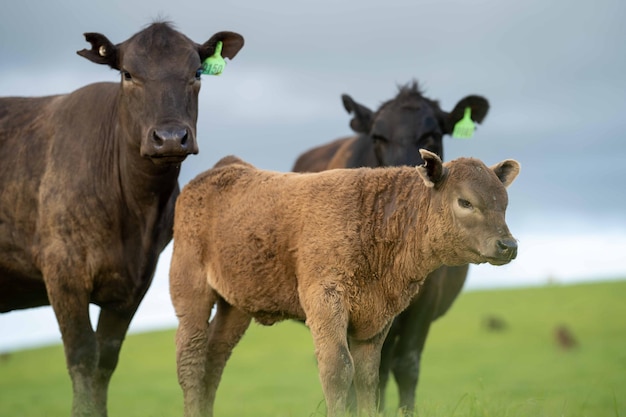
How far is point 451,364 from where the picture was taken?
2450cm

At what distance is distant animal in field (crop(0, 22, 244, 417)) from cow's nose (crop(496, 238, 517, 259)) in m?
3.04

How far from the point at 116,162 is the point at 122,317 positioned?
1699mm

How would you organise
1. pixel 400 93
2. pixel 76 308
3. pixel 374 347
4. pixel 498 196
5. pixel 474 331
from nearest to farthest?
pixel 498 196 → pixel 374 347 → pixel 76 308 → pixel 400 93 → pixel 474 331

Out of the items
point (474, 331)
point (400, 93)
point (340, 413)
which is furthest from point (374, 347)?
point (474, 331)

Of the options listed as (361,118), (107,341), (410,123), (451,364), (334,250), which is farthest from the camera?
(451,364)

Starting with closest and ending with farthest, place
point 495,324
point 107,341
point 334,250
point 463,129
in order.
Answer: point 334,250
point 107,341
point 463,129
point 495,324

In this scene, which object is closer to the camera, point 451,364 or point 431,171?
point 431,171

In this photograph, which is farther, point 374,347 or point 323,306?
point 374,347

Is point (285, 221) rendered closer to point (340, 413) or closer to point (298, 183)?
point (298, 183)

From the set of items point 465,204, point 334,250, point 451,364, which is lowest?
point 451,364

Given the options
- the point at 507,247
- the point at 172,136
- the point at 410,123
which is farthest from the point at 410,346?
the point at 507,247

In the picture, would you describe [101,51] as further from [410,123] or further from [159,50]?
[410,123]

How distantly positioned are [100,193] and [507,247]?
14.7 ft

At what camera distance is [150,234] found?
9320 mm
